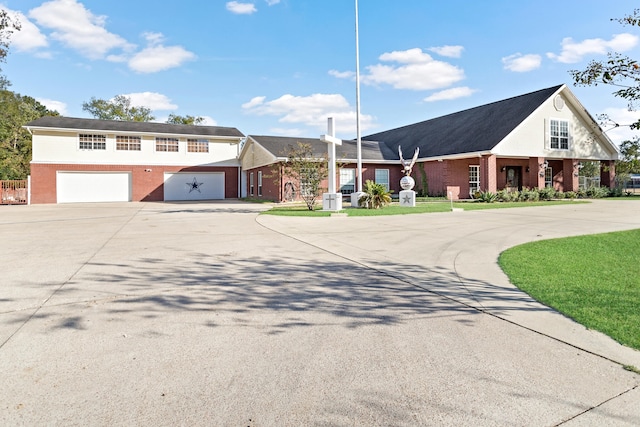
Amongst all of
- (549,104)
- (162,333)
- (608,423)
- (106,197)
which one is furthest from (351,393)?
(106,197)

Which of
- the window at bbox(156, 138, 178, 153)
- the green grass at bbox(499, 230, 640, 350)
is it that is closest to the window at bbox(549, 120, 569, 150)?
the green grass at bbox(499, 230, 640, 350)

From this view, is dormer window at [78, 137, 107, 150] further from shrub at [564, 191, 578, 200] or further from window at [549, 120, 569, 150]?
shrub at [564, 191, 578, 200]

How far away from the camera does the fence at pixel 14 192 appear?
27.7 metres

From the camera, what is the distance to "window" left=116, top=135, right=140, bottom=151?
30.7 m

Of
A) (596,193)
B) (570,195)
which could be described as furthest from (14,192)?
(596,193)

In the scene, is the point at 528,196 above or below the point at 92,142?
below

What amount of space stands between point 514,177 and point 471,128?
17.6 ft

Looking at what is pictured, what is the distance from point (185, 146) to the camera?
32719 millimetres

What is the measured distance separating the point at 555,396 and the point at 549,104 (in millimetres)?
28523

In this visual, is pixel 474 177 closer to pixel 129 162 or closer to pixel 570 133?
pixel 570 133

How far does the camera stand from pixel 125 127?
3147 centimetres

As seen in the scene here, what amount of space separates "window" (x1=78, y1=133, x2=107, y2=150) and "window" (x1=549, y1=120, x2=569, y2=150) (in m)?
33.2

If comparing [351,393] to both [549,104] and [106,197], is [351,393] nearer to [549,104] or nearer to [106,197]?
[549,104]

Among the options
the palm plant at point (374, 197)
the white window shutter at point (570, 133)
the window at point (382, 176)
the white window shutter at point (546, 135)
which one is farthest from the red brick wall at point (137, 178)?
the white window shutter at point (570, 133)
